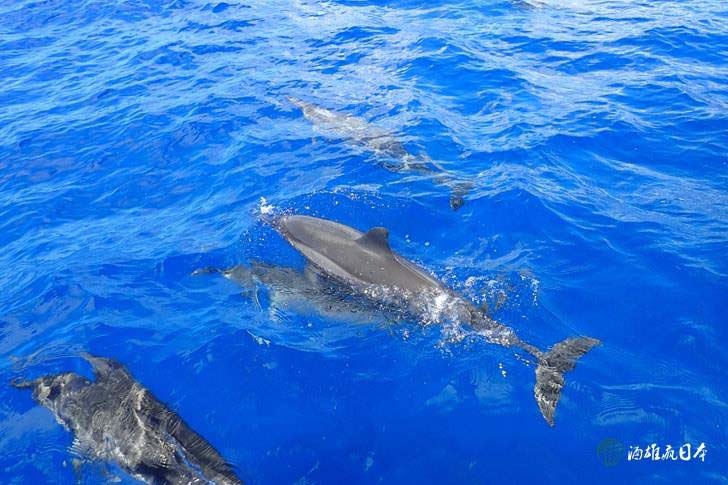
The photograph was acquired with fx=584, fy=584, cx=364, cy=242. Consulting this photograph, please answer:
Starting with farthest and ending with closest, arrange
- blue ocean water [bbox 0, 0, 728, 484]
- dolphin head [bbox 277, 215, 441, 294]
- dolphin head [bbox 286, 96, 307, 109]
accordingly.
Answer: dolphin head [bbox 286, 96, 307, 109]
dolphin head [bbox 277, 215, 441, 294]
blue ocean water [bbox 0, 0, 728, 484]

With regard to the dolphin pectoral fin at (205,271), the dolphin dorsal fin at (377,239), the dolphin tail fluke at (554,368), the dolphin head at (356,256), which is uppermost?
the dolphin dorsal fin at (377,239)

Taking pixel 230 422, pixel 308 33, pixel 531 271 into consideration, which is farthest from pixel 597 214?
pixel 308 33

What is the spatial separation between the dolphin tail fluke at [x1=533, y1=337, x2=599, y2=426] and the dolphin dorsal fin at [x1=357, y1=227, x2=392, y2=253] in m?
2.97

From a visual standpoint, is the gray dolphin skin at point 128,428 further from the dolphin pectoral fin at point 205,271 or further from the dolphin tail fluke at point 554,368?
the dolphin tail fluke at point 554,368

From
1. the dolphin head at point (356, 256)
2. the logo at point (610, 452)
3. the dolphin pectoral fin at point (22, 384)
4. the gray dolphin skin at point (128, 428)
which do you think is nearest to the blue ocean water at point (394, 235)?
the logo at point (610, 452)

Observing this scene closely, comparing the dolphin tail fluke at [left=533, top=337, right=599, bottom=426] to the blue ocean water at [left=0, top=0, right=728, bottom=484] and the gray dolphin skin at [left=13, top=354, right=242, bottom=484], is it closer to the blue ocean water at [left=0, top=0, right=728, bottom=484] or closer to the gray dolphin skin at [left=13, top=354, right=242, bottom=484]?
the blue ocean water at [left=0, top=0, right=728, bottom=484]

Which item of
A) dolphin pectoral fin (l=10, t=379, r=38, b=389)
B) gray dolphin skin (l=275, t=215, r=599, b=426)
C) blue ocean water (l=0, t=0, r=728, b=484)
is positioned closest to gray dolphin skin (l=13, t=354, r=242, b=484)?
dolphin pectoral fin (l=10, t=379, r=38, b=389)

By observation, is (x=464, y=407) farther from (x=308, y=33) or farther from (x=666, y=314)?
(x=308, y=33)

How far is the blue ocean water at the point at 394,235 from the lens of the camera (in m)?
7.85

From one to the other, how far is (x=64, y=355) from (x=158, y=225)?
3.78 meters

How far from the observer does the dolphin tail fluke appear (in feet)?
26.0

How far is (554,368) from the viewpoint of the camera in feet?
27.4

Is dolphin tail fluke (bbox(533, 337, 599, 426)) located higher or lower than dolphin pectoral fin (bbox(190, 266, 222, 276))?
lower

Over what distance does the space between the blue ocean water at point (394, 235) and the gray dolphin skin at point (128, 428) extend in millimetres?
240
